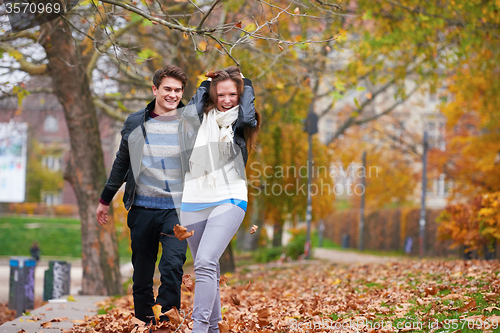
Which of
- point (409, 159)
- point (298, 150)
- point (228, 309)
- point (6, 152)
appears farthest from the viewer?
point (409, 159)

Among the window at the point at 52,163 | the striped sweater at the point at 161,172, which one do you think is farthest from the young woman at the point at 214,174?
the window at the point at 52,163

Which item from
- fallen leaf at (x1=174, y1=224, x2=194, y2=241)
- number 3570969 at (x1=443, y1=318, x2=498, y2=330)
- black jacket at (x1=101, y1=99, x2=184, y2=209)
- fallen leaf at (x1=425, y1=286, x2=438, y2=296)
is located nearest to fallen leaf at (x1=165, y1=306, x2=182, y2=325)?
fallen leaf at (x1=174, y1=224, x2=194, y2=241)

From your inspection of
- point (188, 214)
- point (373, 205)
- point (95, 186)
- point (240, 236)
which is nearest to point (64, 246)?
point (240, 236)

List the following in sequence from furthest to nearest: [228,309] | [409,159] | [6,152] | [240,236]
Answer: [409,159]
[240,236]
[6,152]
[228,309]

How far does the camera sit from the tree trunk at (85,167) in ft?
28.1

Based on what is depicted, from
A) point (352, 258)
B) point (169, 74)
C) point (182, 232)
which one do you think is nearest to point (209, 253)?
point (182, 232)

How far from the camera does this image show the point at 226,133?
3734mm

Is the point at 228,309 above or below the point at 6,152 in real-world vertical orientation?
below

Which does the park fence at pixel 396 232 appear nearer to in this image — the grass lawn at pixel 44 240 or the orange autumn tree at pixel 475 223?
the orange autumn tree at pixel 475 223

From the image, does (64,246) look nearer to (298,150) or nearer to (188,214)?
(298,150)

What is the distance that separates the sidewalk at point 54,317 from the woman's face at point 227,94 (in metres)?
2.78

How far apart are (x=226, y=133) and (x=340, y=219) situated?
124ft

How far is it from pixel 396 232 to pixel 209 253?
2441 centimetres

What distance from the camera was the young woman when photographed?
142 inches
